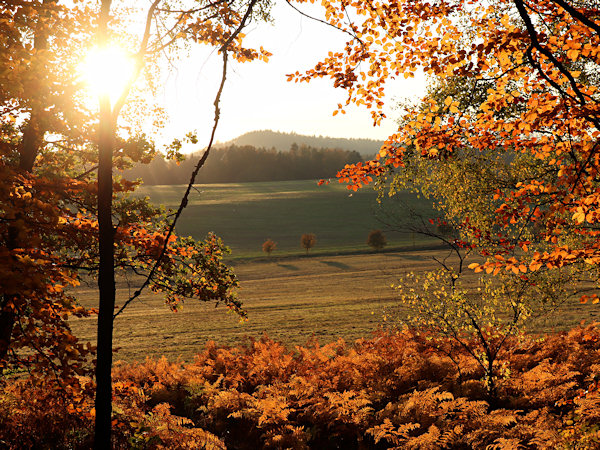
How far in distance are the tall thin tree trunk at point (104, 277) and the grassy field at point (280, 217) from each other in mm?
53427

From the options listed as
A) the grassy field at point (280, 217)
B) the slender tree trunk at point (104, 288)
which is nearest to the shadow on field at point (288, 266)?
the grassy field at point (280, 217)

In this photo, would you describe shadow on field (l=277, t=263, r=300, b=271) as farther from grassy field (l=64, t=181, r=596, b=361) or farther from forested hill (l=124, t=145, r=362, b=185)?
forested hill (l=124, t=145, r=362, b=185)

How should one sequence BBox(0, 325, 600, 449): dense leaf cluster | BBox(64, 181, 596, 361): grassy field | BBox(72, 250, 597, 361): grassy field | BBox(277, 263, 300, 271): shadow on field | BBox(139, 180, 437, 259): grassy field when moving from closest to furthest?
BBox(0, 325, 600, 449): dense leaf cluster < BBox(72, 250, 597, 361): grassy field < BBox(64, 181, 596, 361): grassy field < BBox(277, 263, 300, 271): shadow on field < BBox(139, 180, 437, 259): grassy field

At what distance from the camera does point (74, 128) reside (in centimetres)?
694

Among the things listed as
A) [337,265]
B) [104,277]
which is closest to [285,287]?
[337,265]

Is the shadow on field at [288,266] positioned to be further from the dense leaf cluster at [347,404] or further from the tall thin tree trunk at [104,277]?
the tall thin tree trunk at [104,277]

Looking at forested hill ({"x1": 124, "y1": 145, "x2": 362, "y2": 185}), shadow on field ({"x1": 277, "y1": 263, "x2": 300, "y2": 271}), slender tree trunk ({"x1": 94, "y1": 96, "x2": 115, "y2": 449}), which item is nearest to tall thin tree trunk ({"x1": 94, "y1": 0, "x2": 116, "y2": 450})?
slender tree trunk ({"x1": 94, "y1": 96, "x2": 115, "y2": 449})

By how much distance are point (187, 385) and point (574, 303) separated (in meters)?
20.5

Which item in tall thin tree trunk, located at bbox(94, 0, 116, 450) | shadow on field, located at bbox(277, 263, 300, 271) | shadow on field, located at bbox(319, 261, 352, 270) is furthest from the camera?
shadow on field, located at bbox(277, 263, 300, 271)

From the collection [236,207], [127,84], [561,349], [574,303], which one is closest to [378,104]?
[127,84]

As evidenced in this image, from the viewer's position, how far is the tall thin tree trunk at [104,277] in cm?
381

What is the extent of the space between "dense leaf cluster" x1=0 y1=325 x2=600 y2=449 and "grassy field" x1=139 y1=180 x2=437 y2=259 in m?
46.8

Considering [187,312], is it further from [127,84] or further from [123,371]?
[127,84]

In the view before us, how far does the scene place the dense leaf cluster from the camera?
640cm
